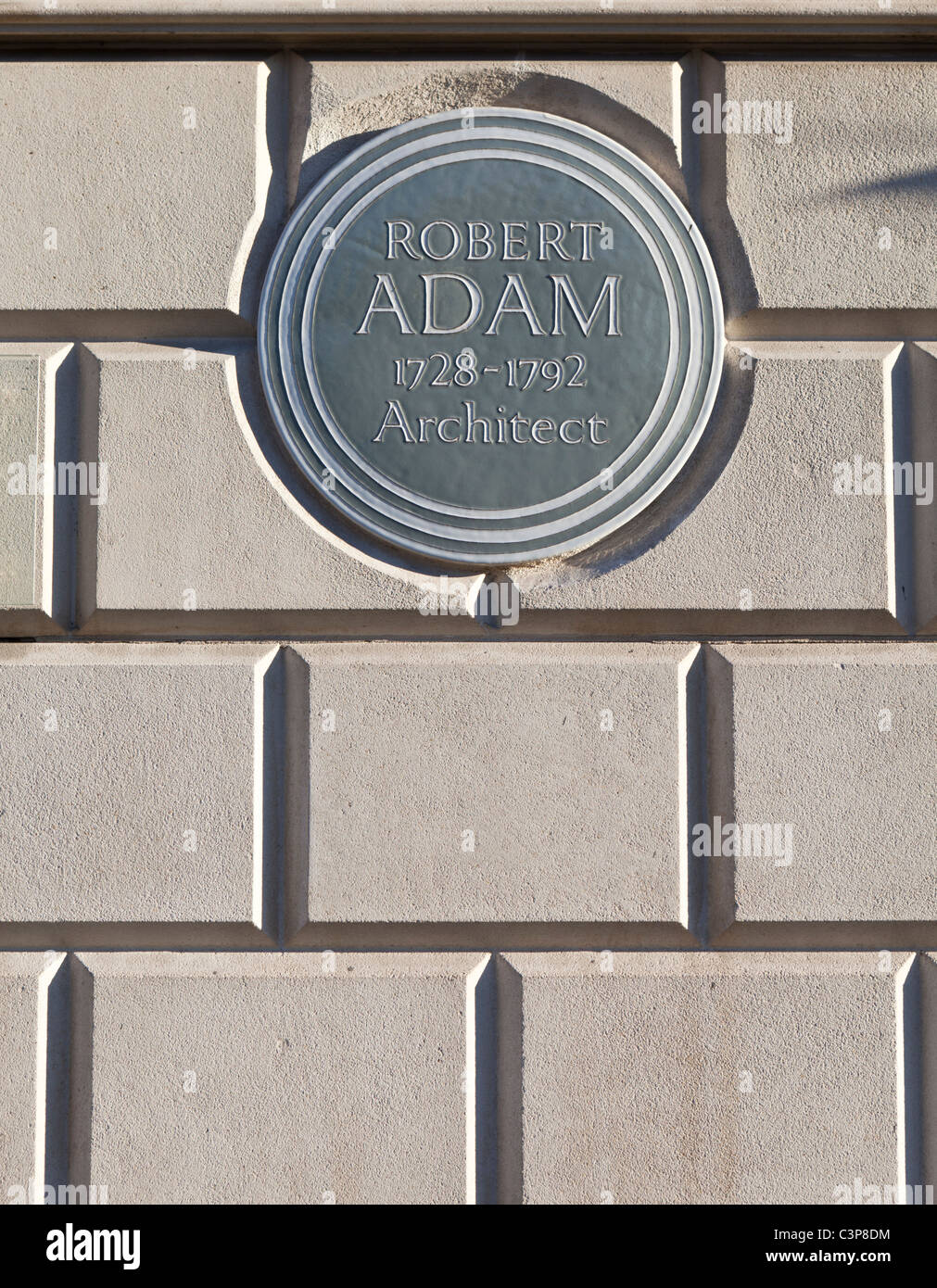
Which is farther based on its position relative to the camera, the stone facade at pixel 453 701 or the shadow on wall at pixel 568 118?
the shadow on wall at pixel 568 118

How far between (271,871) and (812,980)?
1.69 metres

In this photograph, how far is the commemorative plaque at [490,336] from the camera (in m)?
3.33

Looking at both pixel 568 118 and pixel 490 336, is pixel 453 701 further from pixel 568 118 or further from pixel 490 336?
pixel 568 118

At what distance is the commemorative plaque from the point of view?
3.33 metres

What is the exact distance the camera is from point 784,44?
3455 millimetres

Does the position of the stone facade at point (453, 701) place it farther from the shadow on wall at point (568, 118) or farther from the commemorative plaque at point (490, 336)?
the commemorative plaque at point (490, 336)

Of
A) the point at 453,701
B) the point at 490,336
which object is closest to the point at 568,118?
the point at 490,336

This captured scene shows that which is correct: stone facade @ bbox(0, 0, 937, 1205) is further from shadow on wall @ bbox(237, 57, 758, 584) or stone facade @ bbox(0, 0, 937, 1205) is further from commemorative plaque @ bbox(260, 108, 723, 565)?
commemorative plaque @ bbox(260, 108, 723, 565)

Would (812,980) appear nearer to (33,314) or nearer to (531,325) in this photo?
(531,325)

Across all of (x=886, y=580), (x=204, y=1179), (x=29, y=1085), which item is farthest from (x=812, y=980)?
(x=29, y=1085)

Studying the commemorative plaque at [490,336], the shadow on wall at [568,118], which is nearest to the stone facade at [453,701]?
the shadow on wall at [568,118]

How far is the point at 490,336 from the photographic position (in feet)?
11.1

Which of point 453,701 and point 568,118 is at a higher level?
point 568,118

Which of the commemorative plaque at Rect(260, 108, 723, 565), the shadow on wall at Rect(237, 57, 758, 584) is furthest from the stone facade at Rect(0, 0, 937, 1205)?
the commemorative plaque at Rect(260, 108, 723, 565)
